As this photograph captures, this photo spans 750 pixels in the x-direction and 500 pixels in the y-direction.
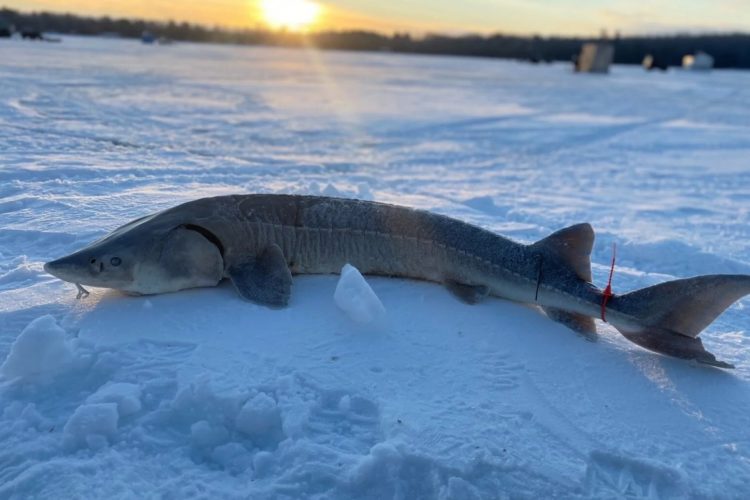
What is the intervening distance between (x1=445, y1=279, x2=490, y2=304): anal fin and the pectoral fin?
864 mm

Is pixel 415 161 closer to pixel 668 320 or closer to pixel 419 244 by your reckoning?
pixel 419 244

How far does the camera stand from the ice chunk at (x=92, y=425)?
2.16 metres

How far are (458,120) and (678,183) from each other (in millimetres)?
6295

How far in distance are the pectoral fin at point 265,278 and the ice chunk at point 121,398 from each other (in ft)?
2.98

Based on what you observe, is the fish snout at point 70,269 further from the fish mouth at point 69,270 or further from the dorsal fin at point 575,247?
the dorsal fin at point 575,247

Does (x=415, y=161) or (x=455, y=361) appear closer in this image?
(x=455, y=361)

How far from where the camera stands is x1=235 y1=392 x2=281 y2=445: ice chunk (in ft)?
7.45

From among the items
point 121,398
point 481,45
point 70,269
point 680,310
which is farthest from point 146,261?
point 481,45

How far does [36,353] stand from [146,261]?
2.49 ft

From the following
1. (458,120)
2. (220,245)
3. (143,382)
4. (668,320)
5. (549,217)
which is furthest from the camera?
(458,120)

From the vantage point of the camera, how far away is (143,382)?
97.1 inches

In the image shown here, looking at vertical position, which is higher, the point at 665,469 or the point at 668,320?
the point at 668,320

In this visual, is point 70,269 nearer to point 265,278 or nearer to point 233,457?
point 265,278

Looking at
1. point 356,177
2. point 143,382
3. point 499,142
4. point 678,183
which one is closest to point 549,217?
point 356,177
